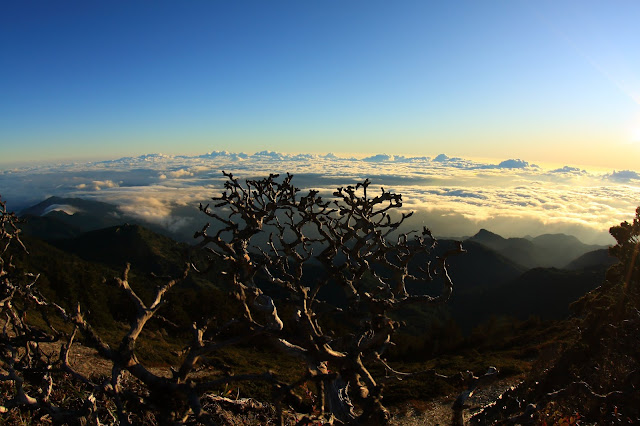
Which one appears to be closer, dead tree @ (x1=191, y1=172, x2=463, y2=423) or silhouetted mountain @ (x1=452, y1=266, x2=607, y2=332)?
dead tree @ (x1=191, y1=172, x2=463, y2=423)

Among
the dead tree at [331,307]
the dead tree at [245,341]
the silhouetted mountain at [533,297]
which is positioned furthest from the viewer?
the silhouetted mountain at [533,297]

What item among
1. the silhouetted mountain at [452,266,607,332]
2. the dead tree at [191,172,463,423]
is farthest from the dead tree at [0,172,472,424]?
the silhouetted mountain at [452,266,607,332]

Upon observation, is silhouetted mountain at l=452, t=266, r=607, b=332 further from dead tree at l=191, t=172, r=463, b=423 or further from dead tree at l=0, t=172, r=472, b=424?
dead tree at l=0, t=172, r=472, b=424

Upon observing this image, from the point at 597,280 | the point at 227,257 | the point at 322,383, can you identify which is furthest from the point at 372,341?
the point at 597,280

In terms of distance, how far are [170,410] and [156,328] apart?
56.7 meters

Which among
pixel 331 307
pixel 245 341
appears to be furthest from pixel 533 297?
pixel 245 341

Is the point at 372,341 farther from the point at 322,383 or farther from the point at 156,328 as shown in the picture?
the point at 156,328

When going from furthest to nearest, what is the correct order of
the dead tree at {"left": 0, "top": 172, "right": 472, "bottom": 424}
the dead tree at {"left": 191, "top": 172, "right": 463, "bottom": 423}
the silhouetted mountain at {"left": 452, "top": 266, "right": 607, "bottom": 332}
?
the silhouetted mountain at {"left": 452, "top": 266, "right": 607, "bottom": 332}
the dead tree at {"left": 191, "top": 172, "right": 463, "bottom": 423}
the dead tree at {"left": 0, "top": 172, "right": 472, "bottom": 424}

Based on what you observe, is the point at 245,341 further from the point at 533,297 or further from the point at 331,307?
the point at 533,297

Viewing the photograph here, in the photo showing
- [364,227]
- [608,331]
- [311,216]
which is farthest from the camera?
[608,331]

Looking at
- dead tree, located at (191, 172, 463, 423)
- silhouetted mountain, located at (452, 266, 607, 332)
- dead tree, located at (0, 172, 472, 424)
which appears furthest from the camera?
silhouetted mountain, located at (452, 266, 607, 332)

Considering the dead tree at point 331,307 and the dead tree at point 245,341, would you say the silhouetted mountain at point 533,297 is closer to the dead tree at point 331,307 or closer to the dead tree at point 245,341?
the dead tree at point 331,307

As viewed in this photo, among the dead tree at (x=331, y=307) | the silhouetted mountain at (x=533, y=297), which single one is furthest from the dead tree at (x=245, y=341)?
the silhouetted mountain at (x=533, y=297)

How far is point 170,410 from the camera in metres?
5.51
